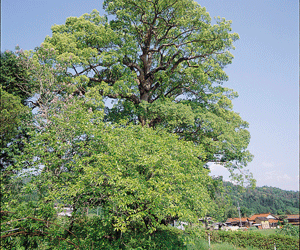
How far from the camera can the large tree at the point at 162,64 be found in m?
11.7

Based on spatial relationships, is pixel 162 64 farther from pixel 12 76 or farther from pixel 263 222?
pixel 263 222

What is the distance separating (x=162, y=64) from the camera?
14.4 m

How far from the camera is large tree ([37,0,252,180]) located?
11650 mm

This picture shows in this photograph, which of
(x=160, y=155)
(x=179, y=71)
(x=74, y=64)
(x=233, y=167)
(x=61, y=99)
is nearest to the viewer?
(x=160, y=155)

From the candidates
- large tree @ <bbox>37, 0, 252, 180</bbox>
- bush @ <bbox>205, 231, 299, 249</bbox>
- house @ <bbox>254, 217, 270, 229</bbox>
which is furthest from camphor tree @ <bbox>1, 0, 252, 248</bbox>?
house @ <bbox>254, 217, 270, 229</bbox>

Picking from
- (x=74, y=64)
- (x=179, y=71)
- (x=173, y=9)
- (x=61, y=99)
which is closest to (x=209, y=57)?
(x=179, y=71)

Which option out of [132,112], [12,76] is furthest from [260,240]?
[12,76]

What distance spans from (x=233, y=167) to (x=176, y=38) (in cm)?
849

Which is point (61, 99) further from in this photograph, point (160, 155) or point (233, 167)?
point (233, 167)

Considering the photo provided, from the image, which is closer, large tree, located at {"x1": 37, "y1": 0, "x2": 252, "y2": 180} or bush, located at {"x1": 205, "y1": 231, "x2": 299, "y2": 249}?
large tree, located at {"x1": 37, "y1": 0, "x2": 252, "y2": 180}

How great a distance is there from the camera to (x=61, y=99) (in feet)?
31.4

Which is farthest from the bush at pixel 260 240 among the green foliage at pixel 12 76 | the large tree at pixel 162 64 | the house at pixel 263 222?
the house at pixel 263 222

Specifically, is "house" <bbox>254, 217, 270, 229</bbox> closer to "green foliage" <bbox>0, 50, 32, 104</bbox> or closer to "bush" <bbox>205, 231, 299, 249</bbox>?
"bush" <bbox>205, 231, 299, 249</bbox>

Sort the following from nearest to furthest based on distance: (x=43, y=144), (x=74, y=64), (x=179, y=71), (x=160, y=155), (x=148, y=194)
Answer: (x=148, y=194)
(x=160, y=155)
(x=43, y=144)
(x=74, y=64)
(x=179, y=71)
